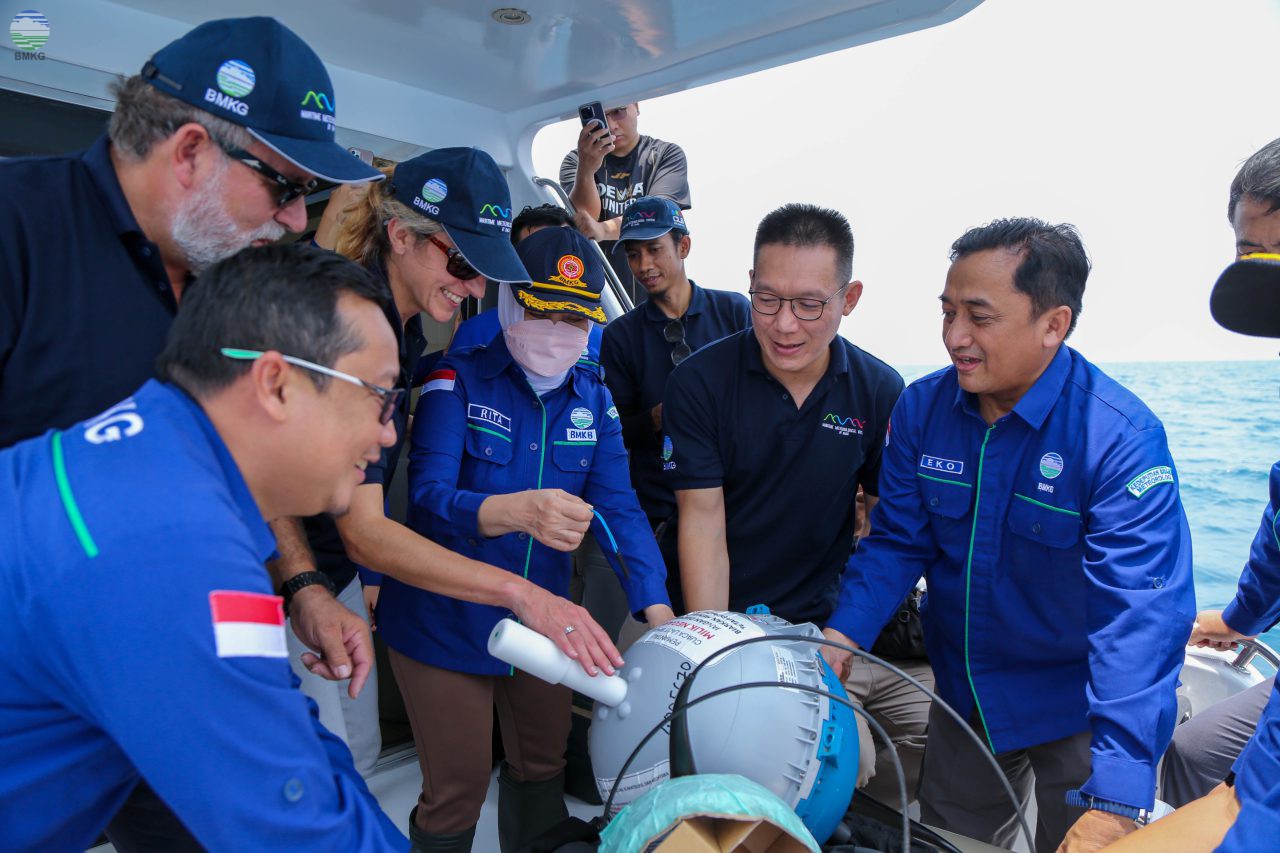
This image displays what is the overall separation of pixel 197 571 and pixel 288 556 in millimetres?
926

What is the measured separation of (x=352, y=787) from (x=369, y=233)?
1412 mm

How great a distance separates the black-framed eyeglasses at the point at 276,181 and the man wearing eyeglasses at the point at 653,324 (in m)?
1.71

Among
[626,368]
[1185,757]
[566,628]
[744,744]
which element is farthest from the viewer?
[626,368]

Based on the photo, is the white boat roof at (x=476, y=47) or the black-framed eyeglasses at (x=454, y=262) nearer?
the black-framed eyeglasses at (x=454, y=262)

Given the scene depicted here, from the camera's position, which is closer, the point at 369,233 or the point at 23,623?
the point at 23,623

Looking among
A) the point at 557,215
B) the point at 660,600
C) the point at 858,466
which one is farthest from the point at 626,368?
the point at 660,600

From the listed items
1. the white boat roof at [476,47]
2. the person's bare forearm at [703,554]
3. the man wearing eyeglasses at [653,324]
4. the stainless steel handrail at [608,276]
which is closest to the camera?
the person's bare forearm at [703,554]

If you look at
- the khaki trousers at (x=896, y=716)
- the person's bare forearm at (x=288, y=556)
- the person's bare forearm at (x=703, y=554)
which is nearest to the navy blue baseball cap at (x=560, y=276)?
the person's bare forearm at (x=703, y=554)

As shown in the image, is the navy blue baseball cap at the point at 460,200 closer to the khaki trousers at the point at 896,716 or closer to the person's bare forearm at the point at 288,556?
the person's bare forearm at the point at 288,556

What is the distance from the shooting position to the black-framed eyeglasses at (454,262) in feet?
6.66

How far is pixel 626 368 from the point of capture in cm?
321

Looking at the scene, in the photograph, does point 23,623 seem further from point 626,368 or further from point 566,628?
point 626,368

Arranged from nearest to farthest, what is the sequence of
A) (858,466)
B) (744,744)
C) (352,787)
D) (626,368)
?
(352,787)
(744,744)
(858,466)
(626,368)

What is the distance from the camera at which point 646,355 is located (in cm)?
318
